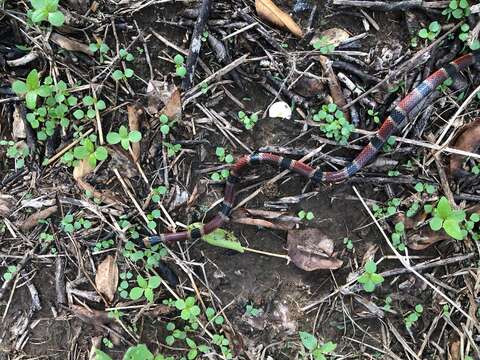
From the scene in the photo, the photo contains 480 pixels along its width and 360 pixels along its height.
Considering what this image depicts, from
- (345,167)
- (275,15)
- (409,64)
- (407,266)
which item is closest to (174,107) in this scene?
(275,15)

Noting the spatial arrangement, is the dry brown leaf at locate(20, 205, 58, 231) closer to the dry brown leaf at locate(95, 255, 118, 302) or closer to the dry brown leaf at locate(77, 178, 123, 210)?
the dry brown leaf at locate(77, 178, 123, 210)

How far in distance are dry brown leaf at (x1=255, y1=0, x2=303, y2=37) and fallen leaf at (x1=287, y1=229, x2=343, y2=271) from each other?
154cm

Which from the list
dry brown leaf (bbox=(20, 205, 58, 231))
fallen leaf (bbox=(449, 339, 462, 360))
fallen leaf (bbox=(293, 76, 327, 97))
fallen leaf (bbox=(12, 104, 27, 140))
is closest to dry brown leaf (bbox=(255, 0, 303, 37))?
fallen leaf (bbox=(293, 76, 327, 97))

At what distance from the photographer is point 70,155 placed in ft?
12.5

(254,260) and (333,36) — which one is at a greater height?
(333,36)

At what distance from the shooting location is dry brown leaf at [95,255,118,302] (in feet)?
12.6

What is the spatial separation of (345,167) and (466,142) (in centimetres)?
93

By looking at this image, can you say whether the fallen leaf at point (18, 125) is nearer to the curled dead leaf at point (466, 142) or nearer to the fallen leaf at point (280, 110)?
the fallen leaf at point (280, 110)

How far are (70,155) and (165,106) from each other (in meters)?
0.83

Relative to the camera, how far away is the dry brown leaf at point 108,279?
383cm

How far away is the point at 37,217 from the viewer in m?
3.89

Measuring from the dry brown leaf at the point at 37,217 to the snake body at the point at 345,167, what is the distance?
0.81 metres

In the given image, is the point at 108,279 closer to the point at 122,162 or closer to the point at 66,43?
the point at 122,162

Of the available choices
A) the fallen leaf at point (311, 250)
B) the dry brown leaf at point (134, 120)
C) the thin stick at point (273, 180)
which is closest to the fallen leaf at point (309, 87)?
the thin stick at point (273, 180)
